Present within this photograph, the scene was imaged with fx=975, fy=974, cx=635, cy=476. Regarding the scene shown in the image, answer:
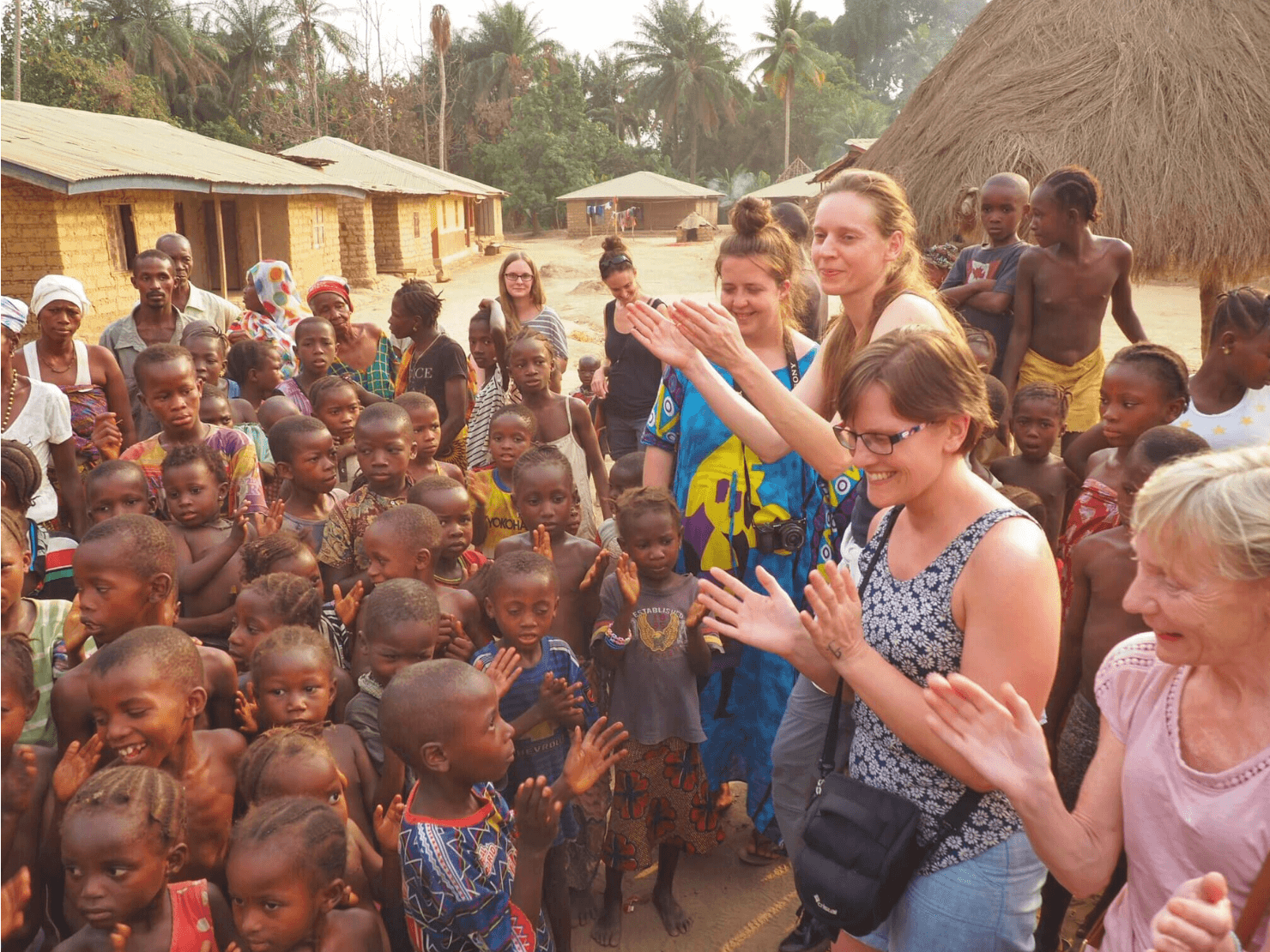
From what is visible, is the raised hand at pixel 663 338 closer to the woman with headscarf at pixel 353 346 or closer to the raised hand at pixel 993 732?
the raised hand at pixel 993 732

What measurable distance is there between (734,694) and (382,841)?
4.84ft

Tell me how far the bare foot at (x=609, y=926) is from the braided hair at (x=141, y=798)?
1.56 meters

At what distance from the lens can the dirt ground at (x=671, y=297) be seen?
3248mm

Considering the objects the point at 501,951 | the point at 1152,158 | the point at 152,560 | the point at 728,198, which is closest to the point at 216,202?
the point at 1152,158

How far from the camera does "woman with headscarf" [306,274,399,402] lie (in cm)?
569

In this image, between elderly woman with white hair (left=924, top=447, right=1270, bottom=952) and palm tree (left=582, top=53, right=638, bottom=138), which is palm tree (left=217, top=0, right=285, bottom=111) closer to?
palm tree (left=582, top=53, right=638, bottom=138)

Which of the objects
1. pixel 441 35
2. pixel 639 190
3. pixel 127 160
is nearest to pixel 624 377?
pixel 127 160

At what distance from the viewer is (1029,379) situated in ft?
17.0

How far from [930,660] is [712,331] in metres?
1.19

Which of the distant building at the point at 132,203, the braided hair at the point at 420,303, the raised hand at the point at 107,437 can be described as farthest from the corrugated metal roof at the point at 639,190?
the raised hand at the point at 107,437

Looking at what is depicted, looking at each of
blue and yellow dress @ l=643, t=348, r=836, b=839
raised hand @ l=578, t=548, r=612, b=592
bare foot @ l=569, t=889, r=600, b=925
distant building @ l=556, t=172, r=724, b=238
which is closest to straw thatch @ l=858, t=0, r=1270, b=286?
blue and yellow dress @ l=643, t=348, r=836, b=839

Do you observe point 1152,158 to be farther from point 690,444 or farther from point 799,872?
point 799,872

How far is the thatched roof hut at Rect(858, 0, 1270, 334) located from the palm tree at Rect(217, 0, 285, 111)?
38.7 m

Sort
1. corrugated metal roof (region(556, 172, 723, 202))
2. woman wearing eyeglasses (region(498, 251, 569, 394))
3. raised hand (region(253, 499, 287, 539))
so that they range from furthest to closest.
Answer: corrugated metal roof (region(556, 172, 723, 202))
woman wearing eyeglasses (region(498, 251, 569, 394))
raised hand (region(253, 499, 287, 539))
